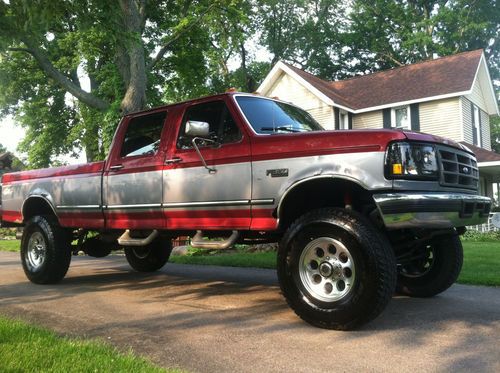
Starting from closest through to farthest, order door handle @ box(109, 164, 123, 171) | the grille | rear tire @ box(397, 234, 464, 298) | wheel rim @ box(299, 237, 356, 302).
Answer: wheel rim @ box(299, 237, 356, 302) → the grille → rear tire @ box(397, 234, 464, 298) → door handle @ box(109, 164, 123, 171)

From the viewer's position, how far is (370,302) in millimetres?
4082

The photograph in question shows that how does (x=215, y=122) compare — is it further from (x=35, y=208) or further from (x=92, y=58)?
(x=92, y=58)

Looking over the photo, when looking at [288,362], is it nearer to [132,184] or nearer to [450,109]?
[132,184]

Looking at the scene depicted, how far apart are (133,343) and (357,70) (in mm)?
40052

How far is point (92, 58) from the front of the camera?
20688 millimetres

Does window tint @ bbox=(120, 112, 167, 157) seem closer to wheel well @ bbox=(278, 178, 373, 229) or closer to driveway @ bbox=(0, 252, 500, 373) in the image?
driveway @ bbox=(0, 252, 500, 373)

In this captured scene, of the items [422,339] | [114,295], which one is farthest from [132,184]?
[422,339]

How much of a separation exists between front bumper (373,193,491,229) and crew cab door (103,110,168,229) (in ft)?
8.79

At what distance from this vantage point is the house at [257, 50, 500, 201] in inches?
812

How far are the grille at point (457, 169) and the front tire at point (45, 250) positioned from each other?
507 cm

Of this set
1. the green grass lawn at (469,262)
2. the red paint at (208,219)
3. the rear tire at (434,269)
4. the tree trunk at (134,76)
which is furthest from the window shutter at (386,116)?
the red paint at (208,219)

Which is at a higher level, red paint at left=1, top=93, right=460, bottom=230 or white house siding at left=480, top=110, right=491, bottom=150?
white house siding at left=480, top=110, right=491, bottom=150

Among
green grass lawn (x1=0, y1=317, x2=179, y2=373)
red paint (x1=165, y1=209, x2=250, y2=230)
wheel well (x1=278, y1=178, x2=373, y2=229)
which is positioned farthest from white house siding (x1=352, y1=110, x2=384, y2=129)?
green grass lawn (x1=0, y1=317, x2=179, y2=373)

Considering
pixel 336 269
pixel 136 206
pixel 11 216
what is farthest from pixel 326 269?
pixel 11 216
